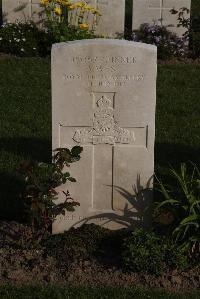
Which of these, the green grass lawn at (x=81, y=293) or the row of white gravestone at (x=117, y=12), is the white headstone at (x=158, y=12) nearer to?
the row of white gravestone at (x=117, y=12)

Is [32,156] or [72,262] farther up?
[32,156]

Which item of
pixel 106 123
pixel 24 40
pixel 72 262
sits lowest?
pixel 72 262

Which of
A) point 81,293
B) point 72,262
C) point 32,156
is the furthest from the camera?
point 32,156

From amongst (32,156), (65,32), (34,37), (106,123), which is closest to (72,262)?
(106,123)


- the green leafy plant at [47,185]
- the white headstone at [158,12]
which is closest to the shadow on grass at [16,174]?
the green leafy plant at [47,185]

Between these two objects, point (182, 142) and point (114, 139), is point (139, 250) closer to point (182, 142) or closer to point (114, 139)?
point (114, 139)

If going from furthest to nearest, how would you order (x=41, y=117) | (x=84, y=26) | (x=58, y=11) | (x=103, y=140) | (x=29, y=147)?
(x=58, y=11)
(x=84, y=26)
(x=41, y=117)
(x=29, y=147)
(x=103, y=140)

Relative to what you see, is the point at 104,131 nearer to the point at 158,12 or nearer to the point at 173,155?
the point at 173,155

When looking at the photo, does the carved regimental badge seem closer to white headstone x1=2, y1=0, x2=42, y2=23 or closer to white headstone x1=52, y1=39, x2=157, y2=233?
white headstone x1=52, y1=39, x2=157, y2=233

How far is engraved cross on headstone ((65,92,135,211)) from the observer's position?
18.1 feet

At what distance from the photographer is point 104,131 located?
5.58m

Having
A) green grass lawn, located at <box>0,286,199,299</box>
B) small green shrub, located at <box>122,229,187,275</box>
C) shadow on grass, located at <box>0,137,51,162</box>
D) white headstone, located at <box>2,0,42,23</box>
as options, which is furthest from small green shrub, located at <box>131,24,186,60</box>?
green grass lawn, located at <box>0,286,199,299</box>

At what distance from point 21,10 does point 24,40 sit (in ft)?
3.07

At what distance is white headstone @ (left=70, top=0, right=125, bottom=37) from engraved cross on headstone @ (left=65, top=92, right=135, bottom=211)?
23.3 feet
